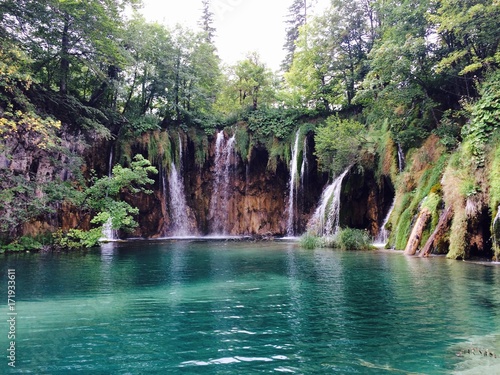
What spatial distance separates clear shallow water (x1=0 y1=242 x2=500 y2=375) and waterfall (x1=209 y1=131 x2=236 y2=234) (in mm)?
19308

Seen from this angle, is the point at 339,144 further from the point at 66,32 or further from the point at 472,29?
the point at 66,32

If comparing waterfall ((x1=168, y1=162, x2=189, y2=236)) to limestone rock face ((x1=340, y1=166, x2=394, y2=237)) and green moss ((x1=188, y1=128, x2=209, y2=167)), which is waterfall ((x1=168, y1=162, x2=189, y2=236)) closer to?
green moss ((x1=188, y1=128, x2=209, y2=167))

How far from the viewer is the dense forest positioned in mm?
13727

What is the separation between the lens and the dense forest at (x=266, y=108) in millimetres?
13727

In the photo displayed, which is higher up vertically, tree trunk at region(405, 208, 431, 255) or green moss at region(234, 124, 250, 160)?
green moss at region(234, 124, 250, 160)

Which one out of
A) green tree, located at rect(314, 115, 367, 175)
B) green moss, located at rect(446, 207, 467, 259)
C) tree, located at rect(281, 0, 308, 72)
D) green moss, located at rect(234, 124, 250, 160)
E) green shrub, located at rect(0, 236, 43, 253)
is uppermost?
tree, located at rect(281, 0, 308, 72)

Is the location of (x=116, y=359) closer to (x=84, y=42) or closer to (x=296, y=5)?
(x=84, y=42)

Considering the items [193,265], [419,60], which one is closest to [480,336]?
[193,265]

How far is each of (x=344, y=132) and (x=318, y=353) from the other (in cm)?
1881

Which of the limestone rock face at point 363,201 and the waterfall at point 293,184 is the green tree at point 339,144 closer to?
the limestone rock face at point 363,201

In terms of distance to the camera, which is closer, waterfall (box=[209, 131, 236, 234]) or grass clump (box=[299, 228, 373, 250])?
grass clump (box=[299, 228, 373, 250])

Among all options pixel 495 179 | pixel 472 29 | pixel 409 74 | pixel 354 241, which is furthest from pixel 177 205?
pixel 495 179

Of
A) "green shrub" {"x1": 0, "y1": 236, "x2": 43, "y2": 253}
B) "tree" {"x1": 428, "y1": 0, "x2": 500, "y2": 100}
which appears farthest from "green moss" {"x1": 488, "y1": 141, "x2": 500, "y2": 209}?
"green shrub" {"x1": 0, "y1": 236, "x2": 43, "y2": 253}

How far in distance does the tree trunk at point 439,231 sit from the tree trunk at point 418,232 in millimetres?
554
